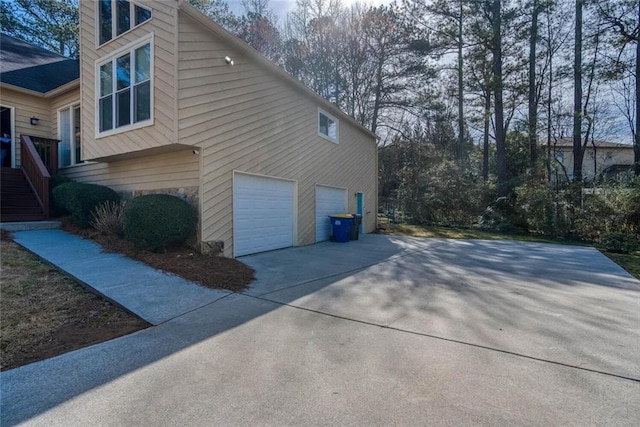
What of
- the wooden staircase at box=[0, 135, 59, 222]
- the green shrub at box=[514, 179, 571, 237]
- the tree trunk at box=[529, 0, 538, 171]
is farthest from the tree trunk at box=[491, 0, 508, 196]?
the wooden staircase at box=[0, 135, 59, 222]

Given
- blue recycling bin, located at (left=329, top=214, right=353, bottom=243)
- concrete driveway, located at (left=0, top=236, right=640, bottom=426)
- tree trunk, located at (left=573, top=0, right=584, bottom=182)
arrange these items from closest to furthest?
concrete driveway, located at (left=0, top=236, right=640, bottom=426)
blue recycling bin, located at (left=329, top=214, right=353, bottom=243)
tree trunk, located at (left=573, top=0, right=584, bottom=182)

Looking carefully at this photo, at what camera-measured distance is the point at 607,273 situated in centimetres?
659

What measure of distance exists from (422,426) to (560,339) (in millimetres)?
2235

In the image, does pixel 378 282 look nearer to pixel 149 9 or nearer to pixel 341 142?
pixel 149 9

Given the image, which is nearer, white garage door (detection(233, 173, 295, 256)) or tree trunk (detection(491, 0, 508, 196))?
white garage door (detection(233, 173, 295, 256))

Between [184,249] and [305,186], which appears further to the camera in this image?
[305,186]

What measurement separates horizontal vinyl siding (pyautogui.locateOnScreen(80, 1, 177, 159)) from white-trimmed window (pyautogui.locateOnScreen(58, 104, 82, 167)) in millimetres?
2564

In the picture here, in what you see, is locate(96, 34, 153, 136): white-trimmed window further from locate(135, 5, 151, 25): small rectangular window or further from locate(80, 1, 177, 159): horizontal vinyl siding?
locate(135, 5, 151, 25): small rectangular window

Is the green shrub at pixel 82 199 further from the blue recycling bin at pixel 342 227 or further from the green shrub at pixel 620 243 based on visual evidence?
the green shrub at pixel 620 243

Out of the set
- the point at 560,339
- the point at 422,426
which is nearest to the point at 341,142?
the point at 560,339

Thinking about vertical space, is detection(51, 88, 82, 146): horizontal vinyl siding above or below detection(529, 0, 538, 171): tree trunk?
below

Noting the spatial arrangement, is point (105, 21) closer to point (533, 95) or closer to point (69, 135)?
point (69, 135)

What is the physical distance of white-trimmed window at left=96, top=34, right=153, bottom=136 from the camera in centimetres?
670

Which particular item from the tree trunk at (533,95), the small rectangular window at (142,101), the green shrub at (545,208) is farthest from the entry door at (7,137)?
the tree trunk at (533,95)
